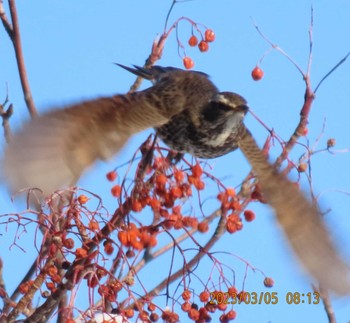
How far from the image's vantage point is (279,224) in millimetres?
3781

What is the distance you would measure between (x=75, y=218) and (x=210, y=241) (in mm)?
571

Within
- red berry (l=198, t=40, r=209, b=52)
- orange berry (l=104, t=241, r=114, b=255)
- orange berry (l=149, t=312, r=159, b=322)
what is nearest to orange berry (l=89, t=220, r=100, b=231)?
orange berry (l=104, t=241, r=114, b=255)

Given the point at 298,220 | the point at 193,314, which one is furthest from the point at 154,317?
the point at 298,220

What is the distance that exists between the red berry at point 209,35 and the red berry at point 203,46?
2 centimetres

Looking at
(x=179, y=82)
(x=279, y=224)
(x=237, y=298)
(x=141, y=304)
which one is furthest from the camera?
(x=179, y=82)

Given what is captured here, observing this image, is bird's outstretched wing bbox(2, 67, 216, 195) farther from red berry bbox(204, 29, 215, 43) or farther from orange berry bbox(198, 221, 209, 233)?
red berry bbox(204, 29, 215, 43)

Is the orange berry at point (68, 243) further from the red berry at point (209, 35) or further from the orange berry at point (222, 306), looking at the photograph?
the red berry at point (209, 35)

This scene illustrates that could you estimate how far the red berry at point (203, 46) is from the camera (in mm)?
4477

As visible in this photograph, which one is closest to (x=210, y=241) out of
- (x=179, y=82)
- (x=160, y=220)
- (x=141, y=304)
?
(x=160, y=220)

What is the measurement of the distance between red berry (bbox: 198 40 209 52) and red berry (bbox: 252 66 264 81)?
409 millimetres

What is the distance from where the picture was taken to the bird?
3275mm

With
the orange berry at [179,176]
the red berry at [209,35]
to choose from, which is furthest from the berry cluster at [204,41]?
the orange berry at [179,176]

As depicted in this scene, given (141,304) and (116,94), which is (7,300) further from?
(116,94)

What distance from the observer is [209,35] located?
4.46 meters
